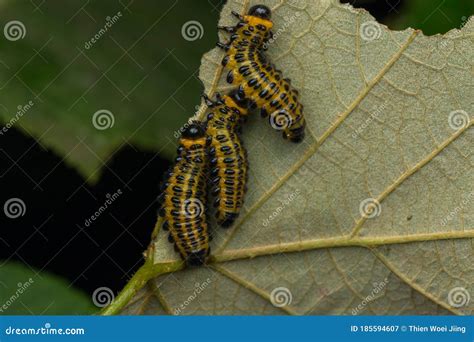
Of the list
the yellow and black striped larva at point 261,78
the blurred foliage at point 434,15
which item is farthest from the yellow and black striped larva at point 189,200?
the blurred foliage at point 434,15

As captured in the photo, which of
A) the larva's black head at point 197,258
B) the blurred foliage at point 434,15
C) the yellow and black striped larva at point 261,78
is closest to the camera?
the yellow and black striped larva at point 261,78

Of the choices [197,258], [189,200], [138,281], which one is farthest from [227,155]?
[138,281]

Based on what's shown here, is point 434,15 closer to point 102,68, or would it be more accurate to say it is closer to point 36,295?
point 102,68

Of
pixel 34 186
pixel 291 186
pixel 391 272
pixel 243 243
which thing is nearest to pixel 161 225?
pixel 243 243

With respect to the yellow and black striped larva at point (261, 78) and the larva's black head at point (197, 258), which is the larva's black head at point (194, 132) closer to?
the yellow and black striped larva at point (261, 78)

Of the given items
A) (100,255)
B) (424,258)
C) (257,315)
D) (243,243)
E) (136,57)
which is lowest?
(100,255)

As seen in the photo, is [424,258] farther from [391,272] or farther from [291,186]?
[291,186]
